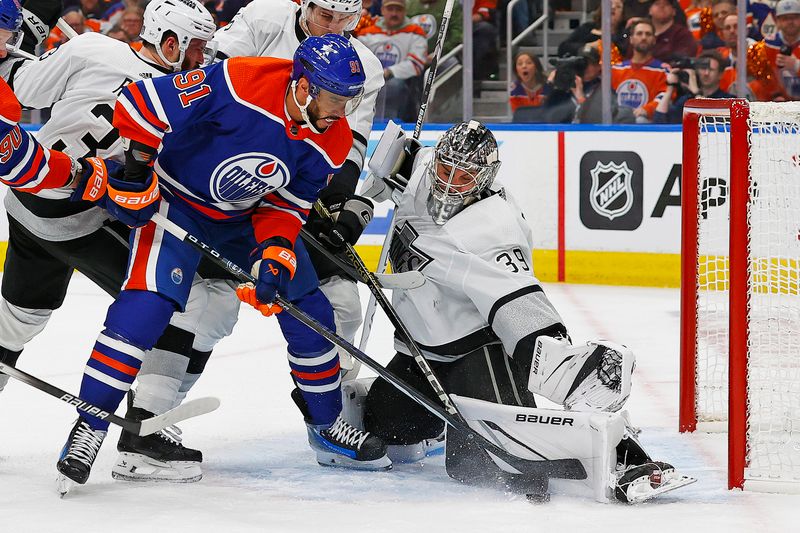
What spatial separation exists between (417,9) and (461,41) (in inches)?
10.9

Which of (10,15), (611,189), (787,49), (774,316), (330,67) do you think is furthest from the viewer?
(611,189)

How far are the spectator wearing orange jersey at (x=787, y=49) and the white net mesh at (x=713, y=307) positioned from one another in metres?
0.61

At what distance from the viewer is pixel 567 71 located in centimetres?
570

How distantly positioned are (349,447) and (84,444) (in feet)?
2.05

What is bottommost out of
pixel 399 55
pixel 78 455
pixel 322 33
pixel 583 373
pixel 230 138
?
pixel 78 455

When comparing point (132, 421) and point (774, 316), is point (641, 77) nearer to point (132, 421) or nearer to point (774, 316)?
point (774, 316)

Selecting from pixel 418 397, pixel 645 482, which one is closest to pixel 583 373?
pixel 645 482

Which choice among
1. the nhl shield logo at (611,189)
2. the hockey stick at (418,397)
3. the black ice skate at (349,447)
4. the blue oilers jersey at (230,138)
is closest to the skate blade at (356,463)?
the black ice skate at (349,447)

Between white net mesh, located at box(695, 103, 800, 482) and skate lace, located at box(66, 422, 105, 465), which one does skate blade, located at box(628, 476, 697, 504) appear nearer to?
white net mesh, located at box(695, 103, 800, 482)

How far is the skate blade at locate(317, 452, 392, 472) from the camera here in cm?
280

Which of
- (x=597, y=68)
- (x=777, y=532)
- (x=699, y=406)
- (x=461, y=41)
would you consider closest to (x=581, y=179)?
(x=597, y=68)

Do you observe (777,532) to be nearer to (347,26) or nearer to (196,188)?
(196,188)

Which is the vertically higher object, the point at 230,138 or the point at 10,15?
the point at 10,15

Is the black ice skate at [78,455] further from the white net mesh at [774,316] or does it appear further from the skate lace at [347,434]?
the white net mesh at [774,316]
